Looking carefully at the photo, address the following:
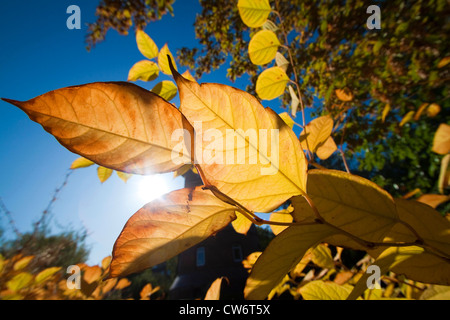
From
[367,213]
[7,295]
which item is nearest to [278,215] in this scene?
[367,213]

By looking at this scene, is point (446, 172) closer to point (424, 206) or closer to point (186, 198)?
point (424, 206)

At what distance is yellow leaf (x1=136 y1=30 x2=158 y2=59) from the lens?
2.48ft

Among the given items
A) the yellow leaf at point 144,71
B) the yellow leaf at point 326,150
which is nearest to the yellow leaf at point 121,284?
the yellow leaf at point 144,71

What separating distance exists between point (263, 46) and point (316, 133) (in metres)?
0.44

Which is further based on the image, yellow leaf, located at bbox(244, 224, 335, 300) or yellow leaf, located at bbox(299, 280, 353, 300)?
yellow leaf, located at bbox(299, 280, 353, 300)

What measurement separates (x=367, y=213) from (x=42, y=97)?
0.44 metres

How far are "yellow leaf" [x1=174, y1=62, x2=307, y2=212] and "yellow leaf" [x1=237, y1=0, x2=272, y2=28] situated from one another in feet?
2.63

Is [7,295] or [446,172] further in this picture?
[7,295]

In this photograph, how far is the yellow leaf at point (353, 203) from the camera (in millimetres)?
291

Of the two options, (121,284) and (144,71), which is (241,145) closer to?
(144,71)

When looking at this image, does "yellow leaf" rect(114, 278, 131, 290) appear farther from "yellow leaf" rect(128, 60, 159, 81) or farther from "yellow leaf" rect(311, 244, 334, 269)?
"yellow leaf" rect(128, 60, 159, 81)

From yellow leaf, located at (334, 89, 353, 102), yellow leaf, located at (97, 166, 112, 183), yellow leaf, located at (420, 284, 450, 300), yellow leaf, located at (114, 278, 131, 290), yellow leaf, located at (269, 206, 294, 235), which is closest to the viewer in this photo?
yellow leaf, located at (420, 284, 450, 300)

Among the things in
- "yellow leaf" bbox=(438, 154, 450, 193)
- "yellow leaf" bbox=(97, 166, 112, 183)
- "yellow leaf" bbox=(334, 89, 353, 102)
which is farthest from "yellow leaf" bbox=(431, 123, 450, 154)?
"yellow leaf" bbox=(97, 166, 112, 183)

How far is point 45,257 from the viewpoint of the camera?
7.63 ft
